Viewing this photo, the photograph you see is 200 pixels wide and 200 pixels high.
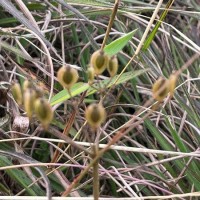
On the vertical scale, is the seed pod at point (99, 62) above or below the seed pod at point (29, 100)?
above

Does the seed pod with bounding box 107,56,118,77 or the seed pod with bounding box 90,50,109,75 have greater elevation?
the seed pod with bounding box 90,50,109,75

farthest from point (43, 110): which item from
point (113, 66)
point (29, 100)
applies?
point (113, 66)

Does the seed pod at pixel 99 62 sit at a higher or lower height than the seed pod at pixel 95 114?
higher

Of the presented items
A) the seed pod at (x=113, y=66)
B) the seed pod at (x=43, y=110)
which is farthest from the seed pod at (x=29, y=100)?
the seed pod at (x=113, y=66)

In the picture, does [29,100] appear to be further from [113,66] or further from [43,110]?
[113,66]

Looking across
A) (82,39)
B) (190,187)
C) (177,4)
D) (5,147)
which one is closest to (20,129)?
(5,147)

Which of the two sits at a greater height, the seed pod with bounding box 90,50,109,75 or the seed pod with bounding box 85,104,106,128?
the seed pod with bounding box 90,50,109,75

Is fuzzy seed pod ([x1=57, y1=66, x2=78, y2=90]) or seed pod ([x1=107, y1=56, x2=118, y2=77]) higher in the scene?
fuzzy seed pod ([x1=57, y1=66, x2=78, y2=90])

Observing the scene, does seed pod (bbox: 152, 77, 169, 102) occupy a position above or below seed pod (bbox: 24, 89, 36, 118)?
above

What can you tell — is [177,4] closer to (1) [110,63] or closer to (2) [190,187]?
(2) [190,187]

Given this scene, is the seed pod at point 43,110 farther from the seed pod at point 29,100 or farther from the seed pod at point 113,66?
the seed pod at point 113,66

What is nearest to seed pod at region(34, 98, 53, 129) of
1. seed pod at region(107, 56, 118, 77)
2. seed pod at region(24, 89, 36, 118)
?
seed pod at region(24, 89, 36, 118)

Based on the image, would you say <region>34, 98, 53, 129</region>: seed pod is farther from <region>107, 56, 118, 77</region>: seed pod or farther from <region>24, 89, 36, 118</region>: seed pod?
<region>107, 56, 118, 77</region>: seed pod
